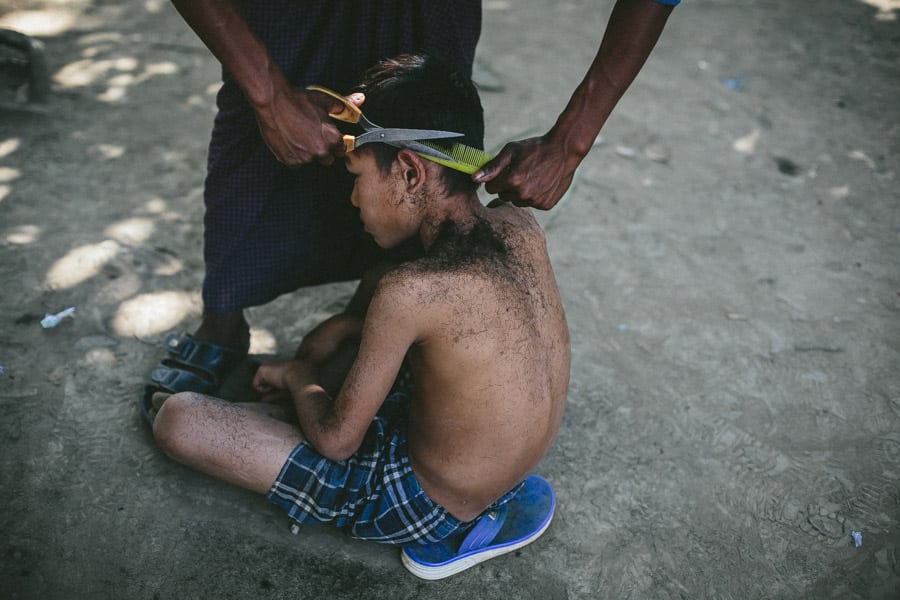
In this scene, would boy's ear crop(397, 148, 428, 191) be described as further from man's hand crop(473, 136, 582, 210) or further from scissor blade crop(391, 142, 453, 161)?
man's hand crop(473, 136, 582, 210)

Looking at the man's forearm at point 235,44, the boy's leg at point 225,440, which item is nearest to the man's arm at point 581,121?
the man's forearm at point 235,44

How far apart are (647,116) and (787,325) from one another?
165 centimetres

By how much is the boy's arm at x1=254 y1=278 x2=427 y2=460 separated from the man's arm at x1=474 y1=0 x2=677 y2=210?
38cm

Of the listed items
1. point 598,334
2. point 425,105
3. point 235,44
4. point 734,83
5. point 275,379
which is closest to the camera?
point 235,44

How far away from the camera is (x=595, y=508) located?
1.87 meters

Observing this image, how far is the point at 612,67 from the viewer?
1.61 metres

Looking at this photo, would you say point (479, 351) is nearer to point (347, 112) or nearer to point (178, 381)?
point (347, 112)

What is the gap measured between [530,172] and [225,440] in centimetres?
103

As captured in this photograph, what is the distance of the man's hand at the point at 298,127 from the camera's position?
1453 mm

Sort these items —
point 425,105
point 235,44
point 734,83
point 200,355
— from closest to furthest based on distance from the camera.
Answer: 1. point 235,44
2. point 425,105
3. point 200,355
4. point 734,83

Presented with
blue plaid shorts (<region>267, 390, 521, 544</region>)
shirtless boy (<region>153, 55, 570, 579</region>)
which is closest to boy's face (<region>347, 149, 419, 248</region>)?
shirtless boy (<region>153, 55, 570, 579</region>)

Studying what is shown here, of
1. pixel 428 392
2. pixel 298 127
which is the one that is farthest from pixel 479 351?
pixel 298 127

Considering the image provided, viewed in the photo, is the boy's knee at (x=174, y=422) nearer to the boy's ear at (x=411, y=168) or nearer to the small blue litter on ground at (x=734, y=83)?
the boy's ear at (x=411, y=168)

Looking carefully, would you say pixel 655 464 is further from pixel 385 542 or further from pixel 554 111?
pixel 554 111
